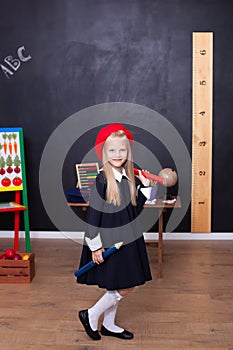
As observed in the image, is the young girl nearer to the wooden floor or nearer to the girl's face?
the girl's face

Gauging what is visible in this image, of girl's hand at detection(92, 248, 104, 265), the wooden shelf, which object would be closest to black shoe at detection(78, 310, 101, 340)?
girl's hand at detection(92, 248, 104, 265)

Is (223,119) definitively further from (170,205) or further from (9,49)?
(9,49)

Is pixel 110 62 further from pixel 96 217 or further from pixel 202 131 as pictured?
pixel 96 217

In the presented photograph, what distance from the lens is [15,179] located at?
4.10 meters

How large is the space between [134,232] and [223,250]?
184 cm

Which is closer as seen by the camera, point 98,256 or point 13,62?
point 98,256

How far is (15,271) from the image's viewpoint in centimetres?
356

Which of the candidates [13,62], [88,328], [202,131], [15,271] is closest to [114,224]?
[88,328]

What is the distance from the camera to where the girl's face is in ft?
8.55

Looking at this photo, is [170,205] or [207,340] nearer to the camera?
[207,340]

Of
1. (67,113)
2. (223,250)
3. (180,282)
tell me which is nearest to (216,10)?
(67,113)

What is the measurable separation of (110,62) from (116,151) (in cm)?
203

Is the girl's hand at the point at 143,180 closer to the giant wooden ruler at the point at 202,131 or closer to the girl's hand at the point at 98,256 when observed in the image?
the girl's hand at the point at 98,256

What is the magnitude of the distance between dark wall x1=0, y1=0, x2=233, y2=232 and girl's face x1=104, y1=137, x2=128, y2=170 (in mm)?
1950
